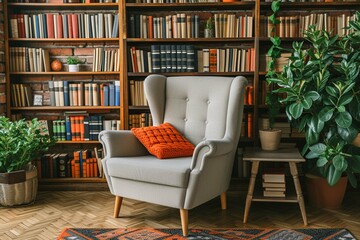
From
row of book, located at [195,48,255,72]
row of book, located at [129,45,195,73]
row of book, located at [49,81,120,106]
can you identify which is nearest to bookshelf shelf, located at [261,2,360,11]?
row of book, located at [195,48,255,72]

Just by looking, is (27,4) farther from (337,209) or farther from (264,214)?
(337,209)

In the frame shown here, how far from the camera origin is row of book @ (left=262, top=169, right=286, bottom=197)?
10.5 feet

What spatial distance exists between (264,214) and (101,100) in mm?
1780

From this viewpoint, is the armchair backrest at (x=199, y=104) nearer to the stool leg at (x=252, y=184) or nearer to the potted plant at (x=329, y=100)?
the stool leg at (x=252, y=184)

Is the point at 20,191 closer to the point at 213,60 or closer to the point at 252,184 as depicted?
the point at 252,184

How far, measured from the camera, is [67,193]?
3.85 m

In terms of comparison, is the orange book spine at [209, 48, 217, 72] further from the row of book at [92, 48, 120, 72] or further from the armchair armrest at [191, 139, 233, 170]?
the armchair armrest at [191, 139, 233, 170]

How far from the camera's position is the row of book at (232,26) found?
3.79 m

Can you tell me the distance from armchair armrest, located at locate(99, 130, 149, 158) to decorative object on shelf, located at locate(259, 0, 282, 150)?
0.96 m

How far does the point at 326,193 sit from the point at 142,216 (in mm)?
1438

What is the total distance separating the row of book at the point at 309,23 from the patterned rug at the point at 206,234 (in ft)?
5.62

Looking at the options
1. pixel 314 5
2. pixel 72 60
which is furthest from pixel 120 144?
pixel 314 5

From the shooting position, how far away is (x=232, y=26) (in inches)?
150

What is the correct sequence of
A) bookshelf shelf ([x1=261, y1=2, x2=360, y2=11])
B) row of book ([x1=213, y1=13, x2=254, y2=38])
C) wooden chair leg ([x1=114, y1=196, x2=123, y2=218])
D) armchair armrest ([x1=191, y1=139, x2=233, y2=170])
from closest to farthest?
armchair armrest ([x1=191, y1=139, x2=233, y2=170])
wooden chair leg ([x1=114, y1=196, x2=123, y2=218])
bookshelf shelf ([x1=261, y1=2, x2=360, y2=11])
row of book ([x1=213, y1=13, x2=254, y2=38])
